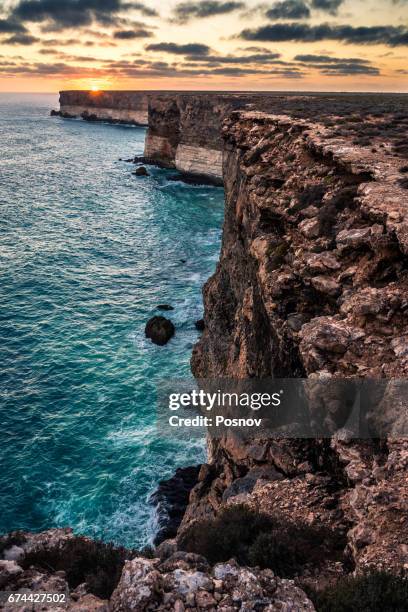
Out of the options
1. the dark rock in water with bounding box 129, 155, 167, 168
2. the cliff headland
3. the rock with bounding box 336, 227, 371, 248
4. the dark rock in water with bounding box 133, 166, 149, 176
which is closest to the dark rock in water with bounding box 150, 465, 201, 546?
the cliff headland

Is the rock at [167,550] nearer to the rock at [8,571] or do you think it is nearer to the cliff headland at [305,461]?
the cliff headland at [305,461]

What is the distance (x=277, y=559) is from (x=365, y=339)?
5133 millimetres

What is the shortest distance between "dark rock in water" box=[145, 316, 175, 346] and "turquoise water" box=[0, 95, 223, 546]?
825 mm

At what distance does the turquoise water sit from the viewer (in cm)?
2278

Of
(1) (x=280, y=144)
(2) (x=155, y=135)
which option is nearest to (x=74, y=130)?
(2) (x=155, y=135)

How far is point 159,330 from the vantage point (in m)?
35.7

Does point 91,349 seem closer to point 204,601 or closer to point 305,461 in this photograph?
point 305,461

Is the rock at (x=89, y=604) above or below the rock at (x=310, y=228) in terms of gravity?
below

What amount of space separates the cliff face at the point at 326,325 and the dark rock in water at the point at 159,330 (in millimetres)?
14556

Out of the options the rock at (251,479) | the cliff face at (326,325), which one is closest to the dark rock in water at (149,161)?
the cliff face at (326,325)

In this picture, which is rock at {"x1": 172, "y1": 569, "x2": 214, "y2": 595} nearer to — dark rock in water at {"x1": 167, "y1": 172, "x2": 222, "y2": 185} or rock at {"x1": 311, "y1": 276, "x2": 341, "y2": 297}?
rock at {"x1": 311, "y1": 276, "x2": 341, "y2": 297}

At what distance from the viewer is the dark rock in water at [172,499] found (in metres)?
20.7

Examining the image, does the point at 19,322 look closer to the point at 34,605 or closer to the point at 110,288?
the point at 110,288

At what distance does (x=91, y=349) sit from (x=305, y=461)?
26904 mm
